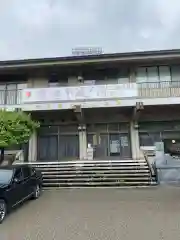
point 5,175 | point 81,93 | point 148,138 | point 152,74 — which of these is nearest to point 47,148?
point 81,93

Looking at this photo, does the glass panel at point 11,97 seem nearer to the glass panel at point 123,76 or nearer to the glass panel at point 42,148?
the glass panel at point 42,148

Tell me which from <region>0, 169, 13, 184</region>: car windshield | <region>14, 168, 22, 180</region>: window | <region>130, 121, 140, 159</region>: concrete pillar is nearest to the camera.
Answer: <region>0, 169, 13, 184</region>: car windshield

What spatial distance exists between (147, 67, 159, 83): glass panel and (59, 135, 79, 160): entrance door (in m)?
6.61

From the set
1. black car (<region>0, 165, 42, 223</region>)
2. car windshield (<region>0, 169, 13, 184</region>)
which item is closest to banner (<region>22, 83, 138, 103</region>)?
black car (<region>0, 165, 42, 223</region>)

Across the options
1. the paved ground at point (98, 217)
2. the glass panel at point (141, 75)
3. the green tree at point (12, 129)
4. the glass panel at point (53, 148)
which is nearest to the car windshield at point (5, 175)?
the paved ground at point (98, 217)

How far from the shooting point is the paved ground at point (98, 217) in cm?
552

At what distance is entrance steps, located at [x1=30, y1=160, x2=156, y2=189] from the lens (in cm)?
1213

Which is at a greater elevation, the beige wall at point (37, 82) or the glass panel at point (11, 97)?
the beige wall at point (37, 82)

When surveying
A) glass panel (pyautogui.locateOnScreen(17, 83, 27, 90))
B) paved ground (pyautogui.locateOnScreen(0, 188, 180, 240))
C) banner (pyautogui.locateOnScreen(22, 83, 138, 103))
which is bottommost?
paved ground (pyautogui.locateOnScreen(0, 188, 180, 240))

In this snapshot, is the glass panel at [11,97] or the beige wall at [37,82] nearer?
the glass panel at [11,97]

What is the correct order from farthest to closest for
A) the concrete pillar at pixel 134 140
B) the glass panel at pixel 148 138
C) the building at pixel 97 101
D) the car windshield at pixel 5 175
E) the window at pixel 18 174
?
1. the glass panel at pixel 148 138
2. the concrete pillar at pixel 134 140
3. the building at pixel 97 101
4. the window at pixel 18 174
5. the car windshield at pixel 5 175

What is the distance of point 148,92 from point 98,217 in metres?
10.2

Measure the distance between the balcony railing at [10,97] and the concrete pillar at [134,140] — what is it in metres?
7.94

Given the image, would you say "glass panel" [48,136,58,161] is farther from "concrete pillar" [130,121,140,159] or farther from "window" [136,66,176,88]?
"window" [136,66,176,88]
